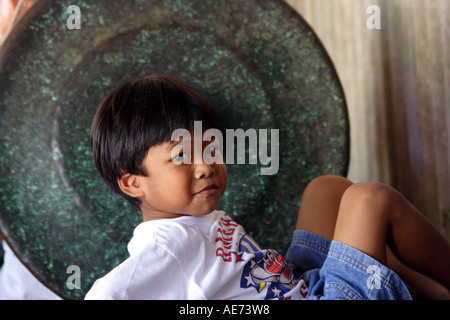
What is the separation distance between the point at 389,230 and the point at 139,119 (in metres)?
0.41

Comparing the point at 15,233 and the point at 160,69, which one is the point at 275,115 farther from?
the point at 15,233

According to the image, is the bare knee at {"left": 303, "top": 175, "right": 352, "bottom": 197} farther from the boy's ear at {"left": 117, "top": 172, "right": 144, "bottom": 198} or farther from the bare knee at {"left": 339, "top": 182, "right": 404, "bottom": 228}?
the boy's ear at {"left": 117, "top": 172, "right": 144, "bottom": 198}

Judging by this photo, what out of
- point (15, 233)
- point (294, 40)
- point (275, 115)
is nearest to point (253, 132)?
point (275, 115)

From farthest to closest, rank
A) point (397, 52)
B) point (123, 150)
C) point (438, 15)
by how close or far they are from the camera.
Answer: point (397, 52), point (438, 15), point (123, 150)

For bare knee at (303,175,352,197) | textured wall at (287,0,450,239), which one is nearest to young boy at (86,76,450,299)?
bare knee at (303,175,352,197)

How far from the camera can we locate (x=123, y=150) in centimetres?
77

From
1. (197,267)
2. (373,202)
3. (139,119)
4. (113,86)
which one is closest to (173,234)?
(197,267)

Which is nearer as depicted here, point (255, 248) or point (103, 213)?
point (255, 248)

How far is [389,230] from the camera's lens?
0.77m

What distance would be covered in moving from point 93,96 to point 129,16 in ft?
0.56

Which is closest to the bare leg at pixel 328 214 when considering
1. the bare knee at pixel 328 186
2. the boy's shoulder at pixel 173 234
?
the bare knee at pixel 328 186

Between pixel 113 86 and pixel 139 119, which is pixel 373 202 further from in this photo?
pixel 113 86

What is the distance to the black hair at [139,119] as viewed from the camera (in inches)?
29.9

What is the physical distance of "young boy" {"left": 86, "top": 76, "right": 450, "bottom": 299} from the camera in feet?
2.21
